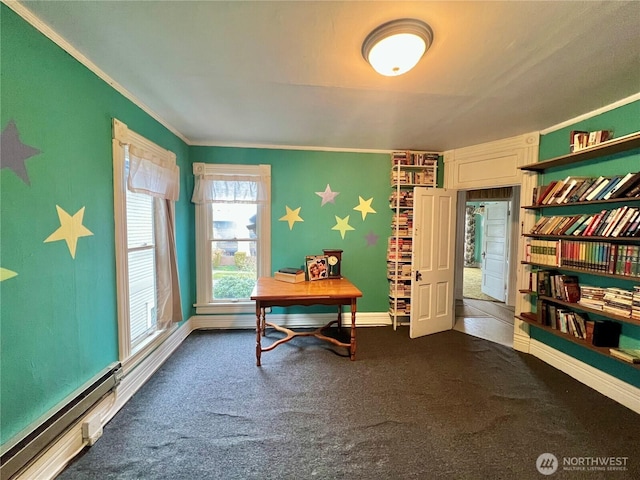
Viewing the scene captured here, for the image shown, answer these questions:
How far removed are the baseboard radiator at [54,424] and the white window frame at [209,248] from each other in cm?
164

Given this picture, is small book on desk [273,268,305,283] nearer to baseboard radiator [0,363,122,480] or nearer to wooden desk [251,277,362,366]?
wooden desk [251,277,362,366]

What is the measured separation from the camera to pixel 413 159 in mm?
3637

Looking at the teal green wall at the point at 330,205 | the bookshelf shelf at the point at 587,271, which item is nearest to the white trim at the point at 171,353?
the teal green wall at the point at 330,205

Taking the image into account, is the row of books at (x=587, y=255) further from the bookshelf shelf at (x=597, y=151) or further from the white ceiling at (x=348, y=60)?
the white ceiling at (x=348, y=60)

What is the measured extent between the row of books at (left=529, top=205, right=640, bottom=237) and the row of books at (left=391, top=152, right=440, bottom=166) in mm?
1507

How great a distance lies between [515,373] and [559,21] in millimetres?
2754

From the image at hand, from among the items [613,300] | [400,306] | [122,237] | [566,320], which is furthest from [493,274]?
[122,237]

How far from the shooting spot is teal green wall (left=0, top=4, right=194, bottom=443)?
1.24 metres

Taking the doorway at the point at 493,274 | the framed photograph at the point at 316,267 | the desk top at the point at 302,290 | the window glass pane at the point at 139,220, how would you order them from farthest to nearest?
the doorway at the point at 493,274 < the framed photograph at the point at 316,267 < the desk top at the point at 302,290 < the window glass pane at the point at 139,220

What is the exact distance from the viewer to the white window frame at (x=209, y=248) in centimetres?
344

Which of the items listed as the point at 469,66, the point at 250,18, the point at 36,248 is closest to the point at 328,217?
the point at 469,66

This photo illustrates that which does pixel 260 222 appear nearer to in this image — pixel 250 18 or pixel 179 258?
pixel 179 258

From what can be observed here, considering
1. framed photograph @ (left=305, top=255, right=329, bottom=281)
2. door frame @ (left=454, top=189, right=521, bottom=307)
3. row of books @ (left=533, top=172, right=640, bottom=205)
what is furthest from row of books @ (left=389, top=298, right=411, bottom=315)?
row of books @ (left=533, top=172, right=640, bottom=205)

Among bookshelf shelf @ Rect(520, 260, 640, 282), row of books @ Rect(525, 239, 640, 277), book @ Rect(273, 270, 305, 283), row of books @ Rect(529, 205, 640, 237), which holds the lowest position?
book @ Rect(273, 270, 305, 283)
